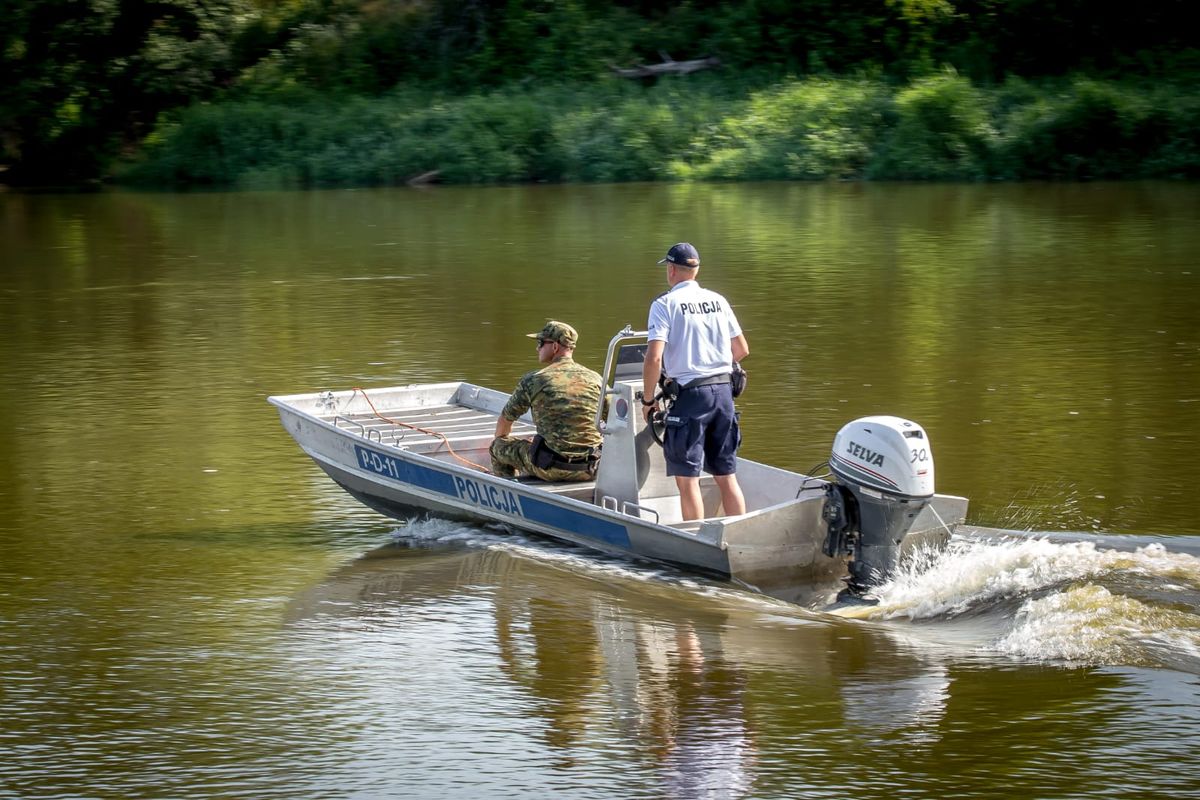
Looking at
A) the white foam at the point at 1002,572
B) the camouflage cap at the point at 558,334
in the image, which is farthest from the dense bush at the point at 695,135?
the white foam at the point at 1002,572

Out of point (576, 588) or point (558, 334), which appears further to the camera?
point (558, 334)

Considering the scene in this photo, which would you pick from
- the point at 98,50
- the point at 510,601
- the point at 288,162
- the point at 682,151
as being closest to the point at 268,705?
the point at 510,601

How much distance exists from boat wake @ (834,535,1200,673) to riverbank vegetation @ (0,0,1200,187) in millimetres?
25078

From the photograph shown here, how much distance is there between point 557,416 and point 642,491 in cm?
66

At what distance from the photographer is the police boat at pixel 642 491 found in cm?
782

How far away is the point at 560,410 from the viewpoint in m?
9.15

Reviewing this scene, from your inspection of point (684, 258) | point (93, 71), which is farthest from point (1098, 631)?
point (93, 71)

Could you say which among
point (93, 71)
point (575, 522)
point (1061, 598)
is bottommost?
point (1061, 598)

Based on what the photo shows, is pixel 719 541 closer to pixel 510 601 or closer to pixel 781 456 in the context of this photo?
pixel 510 601

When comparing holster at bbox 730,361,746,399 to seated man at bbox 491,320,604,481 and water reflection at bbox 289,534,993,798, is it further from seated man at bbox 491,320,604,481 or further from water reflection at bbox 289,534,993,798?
water reflection at bbox 289,534,993,798

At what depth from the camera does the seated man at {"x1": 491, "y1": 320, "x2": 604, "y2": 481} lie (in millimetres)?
9133

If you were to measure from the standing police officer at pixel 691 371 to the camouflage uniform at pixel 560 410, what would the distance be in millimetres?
650

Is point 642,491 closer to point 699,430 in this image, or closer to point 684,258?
point 699,430

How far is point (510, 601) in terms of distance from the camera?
8289 millimetres
